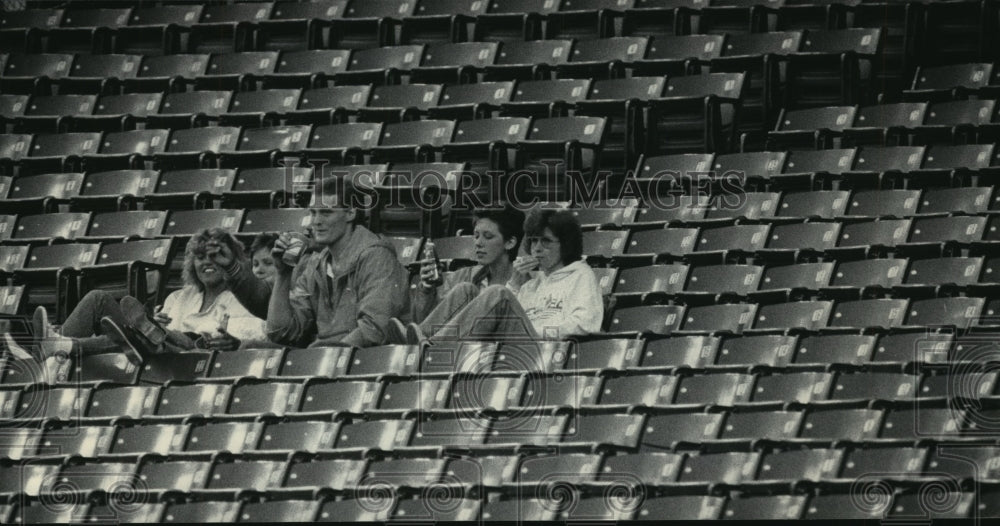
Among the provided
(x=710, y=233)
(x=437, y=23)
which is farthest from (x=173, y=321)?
(x=437, y=23)

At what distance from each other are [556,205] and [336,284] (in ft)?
5.51

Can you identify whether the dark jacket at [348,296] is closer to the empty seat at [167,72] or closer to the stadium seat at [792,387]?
the stadium seat at [792,387]

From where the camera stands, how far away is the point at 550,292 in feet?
26.7

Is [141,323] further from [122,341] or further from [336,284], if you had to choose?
[336,284]

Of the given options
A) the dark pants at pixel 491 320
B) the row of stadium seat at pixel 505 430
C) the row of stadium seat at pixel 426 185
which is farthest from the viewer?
the row of stadium seat at pixel 426 185

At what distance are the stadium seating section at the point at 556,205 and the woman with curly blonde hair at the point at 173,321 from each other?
0.10 metres

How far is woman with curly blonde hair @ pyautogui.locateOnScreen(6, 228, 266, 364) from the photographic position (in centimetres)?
836

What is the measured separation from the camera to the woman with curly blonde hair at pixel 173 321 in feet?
27.4

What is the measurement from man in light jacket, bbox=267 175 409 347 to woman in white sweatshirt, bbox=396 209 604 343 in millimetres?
195

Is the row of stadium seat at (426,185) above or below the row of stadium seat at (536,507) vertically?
above

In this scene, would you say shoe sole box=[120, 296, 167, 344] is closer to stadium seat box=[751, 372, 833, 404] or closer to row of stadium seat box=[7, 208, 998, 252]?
row of stadium seat box=[7, 208, 998, 252]

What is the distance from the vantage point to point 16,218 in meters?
10.4

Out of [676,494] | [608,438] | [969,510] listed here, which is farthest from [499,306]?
[969,510]

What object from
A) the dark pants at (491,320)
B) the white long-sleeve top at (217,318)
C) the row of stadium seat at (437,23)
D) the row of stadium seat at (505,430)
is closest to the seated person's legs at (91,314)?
the white long-sleeve top at (217,318)
